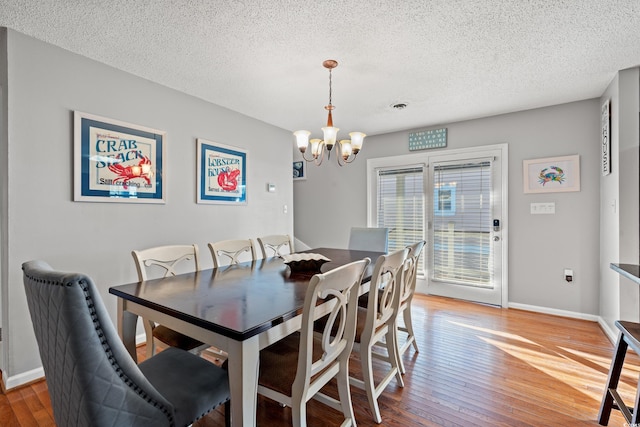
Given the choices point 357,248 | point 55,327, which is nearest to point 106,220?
point 55,327

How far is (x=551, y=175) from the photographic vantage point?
3301 mm

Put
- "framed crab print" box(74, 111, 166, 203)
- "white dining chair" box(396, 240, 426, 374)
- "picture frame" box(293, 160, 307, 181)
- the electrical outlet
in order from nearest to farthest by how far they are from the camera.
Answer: "white dining chair" box(396, 240, 426, 374)
"framed crab print" box(74, 111, 166, 203)
the electrical outlet
"picture frame" box(293, 160, 307, 181)

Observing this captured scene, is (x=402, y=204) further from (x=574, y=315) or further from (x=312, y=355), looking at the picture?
(x=312, y=355)

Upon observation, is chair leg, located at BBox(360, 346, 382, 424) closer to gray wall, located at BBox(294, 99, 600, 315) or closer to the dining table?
the dining table

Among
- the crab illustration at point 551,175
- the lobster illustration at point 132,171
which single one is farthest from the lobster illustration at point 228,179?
the crab illustration at point 551,175

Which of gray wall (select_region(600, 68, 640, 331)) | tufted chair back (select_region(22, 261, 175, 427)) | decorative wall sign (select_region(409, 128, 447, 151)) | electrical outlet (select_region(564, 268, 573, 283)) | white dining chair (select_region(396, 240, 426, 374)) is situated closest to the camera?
tufted chair back (select_region(22, 261, 175, 427))

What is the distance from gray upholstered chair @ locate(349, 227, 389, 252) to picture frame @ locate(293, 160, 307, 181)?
6.88ft

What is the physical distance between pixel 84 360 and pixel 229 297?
2.27ft

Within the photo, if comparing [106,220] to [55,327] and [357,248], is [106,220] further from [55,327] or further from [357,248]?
[357,248]

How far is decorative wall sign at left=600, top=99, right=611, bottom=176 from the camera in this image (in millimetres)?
2695

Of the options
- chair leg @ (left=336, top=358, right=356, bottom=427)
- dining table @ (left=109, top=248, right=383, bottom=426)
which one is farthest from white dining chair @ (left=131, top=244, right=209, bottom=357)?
chair leg @ (left=336, top=358, right=356, bottom=427)

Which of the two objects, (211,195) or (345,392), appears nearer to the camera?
(345,392)

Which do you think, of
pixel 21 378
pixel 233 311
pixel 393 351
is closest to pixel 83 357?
pixel 233 311

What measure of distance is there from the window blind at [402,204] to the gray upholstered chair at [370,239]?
109cm
